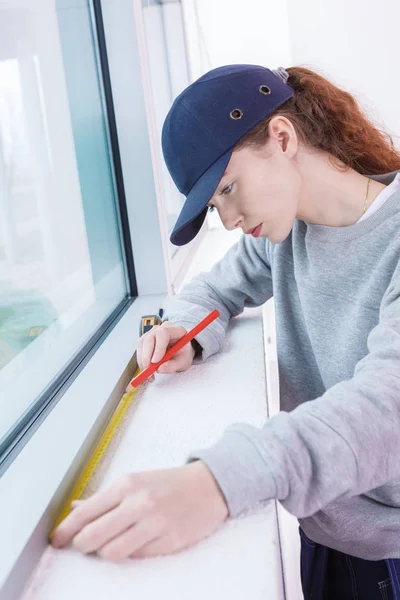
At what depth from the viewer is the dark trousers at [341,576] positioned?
0.83 m

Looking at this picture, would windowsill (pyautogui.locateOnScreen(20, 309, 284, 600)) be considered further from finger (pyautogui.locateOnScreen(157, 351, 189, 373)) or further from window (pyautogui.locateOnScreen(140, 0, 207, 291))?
window (pyautogui.locateOnScreen(140, 0, 207, 291))

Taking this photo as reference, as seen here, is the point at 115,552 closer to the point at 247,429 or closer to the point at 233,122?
the point at 247,429

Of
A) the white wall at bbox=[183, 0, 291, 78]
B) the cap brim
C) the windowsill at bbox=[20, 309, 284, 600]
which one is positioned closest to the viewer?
the windowsill at bbox=[20, 309, 284, 600]

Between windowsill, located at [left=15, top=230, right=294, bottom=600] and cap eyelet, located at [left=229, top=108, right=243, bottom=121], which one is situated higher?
cap eyelet, located at [left=229, top=108, right=243, bottom=121]

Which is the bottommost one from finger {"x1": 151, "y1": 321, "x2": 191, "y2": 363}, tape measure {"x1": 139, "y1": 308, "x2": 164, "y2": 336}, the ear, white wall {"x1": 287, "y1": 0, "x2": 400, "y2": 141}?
tape measure {"x1": 139, "y1": 308, "x2": 164, "y2": 336}

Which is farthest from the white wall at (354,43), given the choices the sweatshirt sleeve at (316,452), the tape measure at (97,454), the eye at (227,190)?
the sweatshirt sleeve at (316,452)

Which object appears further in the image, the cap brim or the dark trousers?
the dark trousers

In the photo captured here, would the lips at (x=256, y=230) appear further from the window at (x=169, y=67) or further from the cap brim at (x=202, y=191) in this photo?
the window at (x=169, y=67)

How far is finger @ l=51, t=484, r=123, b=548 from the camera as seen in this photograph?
1.52 ft

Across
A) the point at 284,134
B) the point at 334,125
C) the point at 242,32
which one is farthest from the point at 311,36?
the point at 284,134

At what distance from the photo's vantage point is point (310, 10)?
2.36 meters

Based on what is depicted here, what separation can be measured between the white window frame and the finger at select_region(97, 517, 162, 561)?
0.29ft

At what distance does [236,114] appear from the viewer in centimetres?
69

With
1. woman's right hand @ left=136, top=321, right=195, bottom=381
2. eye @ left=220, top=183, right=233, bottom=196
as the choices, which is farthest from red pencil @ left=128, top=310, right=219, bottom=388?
eye @ left=220, top=183, right=233, bottom=196
